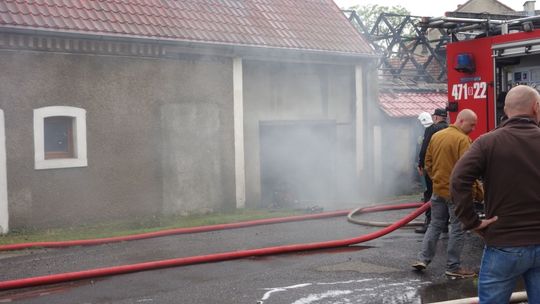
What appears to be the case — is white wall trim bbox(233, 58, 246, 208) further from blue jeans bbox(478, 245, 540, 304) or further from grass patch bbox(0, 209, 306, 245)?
blue jeans bbox(478, 245, 540, 304)

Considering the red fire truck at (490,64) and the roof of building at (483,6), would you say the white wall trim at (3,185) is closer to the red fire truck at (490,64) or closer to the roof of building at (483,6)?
the red fire truck at (490,64)

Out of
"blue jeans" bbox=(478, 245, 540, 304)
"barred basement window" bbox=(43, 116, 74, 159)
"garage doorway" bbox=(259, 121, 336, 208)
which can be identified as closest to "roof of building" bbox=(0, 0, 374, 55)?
"barred basement window" bbox=(43, 116, 74, 159)

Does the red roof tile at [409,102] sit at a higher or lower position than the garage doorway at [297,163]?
higher

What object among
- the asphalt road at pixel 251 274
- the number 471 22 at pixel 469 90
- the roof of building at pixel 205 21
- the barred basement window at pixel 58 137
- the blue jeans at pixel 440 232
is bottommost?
the asphalt road at pixel 251 274

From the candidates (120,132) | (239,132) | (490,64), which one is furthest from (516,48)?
(120,132)

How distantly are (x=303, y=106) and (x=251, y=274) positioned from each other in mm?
8221

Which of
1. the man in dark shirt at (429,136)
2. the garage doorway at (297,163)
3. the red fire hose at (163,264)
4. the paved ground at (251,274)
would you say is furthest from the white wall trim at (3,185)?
the man in dark shirt at (429,136)

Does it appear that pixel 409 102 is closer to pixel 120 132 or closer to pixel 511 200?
pixel 120 132

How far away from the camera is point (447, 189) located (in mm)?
6398

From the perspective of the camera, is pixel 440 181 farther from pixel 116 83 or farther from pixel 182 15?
pixel 182 15

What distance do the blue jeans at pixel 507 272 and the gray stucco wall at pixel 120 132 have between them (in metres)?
8.13

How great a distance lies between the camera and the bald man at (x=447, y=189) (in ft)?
20.9

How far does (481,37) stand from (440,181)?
2.58m

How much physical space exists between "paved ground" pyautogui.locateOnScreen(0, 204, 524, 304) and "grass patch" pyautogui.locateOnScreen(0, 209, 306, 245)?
114 cm
